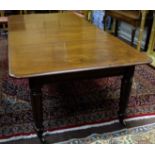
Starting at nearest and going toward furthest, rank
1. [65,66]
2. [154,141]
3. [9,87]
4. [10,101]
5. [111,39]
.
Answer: [65,66] → [154,141] → [111,39] → [10,101] → [9,87]

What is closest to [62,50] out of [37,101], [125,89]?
[37,101]

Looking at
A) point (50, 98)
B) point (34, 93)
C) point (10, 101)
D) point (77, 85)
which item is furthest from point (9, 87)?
point (34, 93)

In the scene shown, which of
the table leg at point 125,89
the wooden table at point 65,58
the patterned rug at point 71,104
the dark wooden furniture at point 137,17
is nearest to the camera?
the wooden table at point 65,58

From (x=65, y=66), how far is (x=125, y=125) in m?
0.69

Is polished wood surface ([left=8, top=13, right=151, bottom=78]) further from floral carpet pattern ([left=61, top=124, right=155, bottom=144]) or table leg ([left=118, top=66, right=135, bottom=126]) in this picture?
floral carpet pattern ([left=61, top=124, right=155, bottom=144])

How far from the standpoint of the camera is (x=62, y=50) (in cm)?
145

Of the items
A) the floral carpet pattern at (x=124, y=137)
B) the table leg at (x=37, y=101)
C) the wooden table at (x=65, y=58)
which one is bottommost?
the floral carpet pattern at (x=124, y=137)

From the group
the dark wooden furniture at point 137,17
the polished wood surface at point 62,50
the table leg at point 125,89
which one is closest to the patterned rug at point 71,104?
the table leg at point 125,89

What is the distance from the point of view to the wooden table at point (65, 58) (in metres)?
1.18

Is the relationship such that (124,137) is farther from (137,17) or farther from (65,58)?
(137,17)

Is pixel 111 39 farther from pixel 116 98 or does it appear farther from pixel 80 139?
pixel 80 139

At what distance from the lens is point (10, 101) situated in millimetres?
1813

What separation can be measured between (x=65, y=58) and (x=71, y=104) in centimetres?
58

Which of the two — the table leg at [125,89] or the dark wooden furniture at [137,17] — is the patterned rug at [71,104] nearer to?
the table leg at [125,89]
